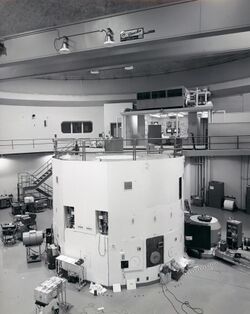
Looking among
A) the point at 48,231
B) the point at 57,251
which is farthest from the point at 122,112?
the point at 57,251

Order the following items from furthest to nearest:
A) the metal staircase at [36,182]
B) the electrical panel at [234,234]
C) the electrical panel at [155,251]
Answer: the metal staircase at [36,182], the electrical panel at [234,234], the electrical panel at [155,251]

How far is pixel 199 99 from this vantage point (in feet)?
53.7

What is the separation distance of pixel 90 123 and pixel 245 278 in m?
14.8

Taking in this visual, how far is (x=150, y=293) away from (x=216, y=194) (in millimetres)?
9502

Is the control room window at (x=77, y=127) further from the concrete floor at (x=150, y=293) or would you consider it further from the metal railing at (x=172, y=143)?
the concrete floor at (x=150, y=293)

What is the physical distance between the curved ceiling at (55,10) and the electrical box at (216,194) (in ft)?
39.5

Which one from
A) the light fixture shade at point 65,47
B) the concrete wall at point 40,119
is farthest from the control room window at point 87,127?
the light fixture shade at point 65,47

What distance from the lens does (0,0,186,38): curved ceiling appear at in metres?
6.12

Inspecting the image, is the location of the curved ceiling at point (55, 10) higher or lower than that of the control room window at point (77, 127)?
higher

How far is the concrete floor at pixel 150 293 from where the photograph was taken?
280 inches

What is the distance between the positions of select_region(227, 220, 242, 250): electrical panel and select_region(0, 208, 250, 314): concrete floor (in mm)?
1009

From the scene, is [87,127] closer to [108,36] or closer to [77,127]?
[77,127]

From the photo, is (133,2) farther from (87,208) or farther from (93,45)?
(87,208)

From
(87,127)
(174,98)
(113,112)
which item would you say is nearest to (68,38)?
(174,98)
